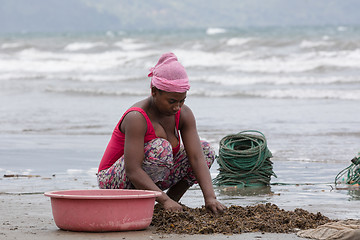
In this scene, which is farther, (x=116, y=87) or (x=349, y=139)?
(x=116, y=87)

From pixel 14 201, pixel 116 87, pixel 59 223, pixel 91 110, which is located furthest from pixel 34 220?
pixel 116 87

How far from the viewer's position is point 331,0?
147 m

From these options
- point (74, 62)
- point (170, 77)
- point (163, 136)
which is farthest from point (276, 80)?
point (170, 77)

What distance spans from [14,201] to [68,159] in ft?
8.39

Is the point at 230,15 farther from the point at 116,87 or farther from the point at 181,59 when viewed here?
the point at 116,87

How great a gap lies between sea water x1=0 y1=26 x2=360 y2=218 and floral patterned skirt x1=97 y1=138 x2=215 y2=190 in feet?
2.05

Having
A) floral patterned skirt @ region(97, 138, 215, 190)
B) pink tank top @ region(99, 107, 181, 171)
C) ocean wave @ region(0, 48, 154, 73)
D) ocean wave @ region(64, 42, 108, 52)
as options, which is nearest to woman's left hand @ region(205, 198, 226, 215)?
floral patterned skirt @ region(97, 138, 215, 190)

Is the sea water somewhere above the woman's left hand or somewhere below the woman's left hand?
below

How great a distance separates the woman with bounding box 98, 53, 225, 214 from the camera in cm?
429

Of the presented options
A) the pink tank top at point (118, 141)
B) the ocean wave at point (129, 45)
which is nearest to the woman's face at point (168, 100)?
the pink tank top at point (118, 141)

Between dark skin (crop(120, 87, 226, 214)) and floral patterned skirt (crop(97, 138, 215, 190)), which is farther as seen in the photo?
floral patterned skirt (crop(97, 138, 215, 190))

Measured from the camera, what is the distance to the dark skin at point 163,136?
4301 mm

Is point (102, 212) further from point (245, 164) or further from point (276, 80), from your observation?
point (276, 80)

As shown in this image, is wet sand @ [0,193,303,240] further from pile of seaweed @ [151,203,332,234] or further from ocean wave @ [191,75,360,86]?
ocean wave @ [191,75,360,86]
